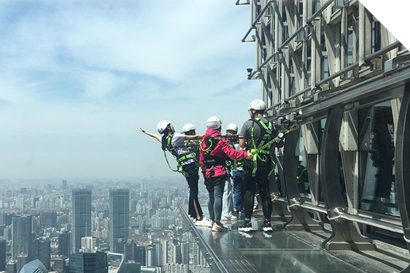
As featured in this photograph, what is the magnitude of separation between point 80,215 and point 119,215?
14.2 m

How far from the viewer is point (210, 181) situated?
845 centimetres

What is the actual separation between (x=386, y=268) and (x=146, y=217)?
101m

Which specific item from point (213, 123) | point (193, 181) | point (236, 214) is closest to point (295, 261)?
point (213, 123)

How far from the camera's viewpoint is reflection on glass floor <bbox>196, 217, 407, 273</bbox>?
217 inches

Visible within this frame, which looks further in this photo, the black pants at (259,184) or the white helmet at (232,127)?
the white helmet at (232,127)

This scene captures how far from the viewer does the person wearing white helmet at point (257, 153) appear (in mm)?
8047

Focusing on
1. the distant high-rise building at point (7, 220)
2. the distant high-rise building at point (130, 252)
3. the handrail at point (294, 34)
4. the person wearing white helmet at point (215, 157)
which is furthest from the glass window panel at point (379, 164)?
the distant high-rise building at point (7, 220)

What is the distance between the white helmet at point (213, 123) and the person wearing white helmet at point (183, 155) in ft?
3.83

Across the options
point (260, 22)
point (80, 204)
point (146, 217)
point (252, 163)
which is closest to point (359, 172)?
point (252, 163)

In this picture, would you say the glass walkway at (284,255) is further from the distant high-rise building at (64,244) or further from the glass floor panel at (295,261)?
the distant high-rise building at (64,244)

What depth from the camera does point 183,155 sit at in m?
9.57

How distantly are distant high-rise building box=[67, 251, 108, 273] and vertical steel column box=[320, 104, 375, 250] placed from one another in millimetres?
52009

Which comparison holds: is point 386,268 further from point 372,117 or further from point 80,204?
point 80,204

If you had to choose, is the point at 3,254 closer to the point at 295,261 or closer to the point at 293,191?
the point at 293,191
